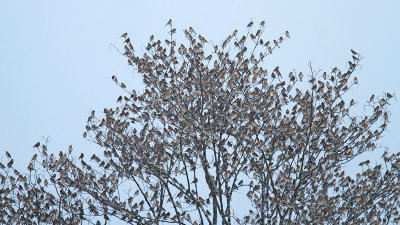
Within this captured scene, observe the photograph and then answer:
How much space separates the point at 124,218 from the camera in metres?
8.19

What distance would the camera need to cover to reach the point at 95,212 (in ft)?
26.7

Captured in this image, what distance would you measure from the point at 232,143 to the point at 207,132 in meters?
0.65

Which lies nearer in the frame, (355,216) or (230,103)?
(355,216)

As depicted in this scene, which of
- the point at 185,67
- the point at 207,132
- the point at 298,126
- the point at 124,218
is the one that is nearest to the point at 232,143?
the point at 207,132

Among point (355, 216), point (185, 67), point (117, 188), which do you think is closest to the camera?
point (355, 216)

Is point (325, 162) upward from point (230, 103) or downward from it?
downward

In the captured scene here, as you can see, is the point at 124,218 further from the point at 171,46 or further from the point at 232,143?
the point at 171,46

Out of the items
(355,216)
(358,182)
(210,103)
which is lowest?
(355,216)

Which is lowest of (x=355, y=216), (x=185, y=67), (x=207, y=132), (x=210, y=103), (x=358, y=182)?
(x=355, y=216)

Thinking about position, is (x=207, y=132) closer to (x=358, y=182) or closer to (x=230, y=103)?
(x=230, y=103)

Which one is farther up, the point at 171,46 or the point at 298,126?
the point at 171,46

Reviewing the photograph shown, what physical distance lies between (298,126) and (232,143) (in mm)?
1262

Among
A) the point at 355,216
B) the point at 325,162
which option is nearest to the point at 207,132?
the point at 325,162

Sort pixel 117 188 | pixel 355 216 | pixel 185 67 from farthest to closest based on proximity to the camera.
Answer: pixel 185 67, pixel 117 188, pixel 355 216
